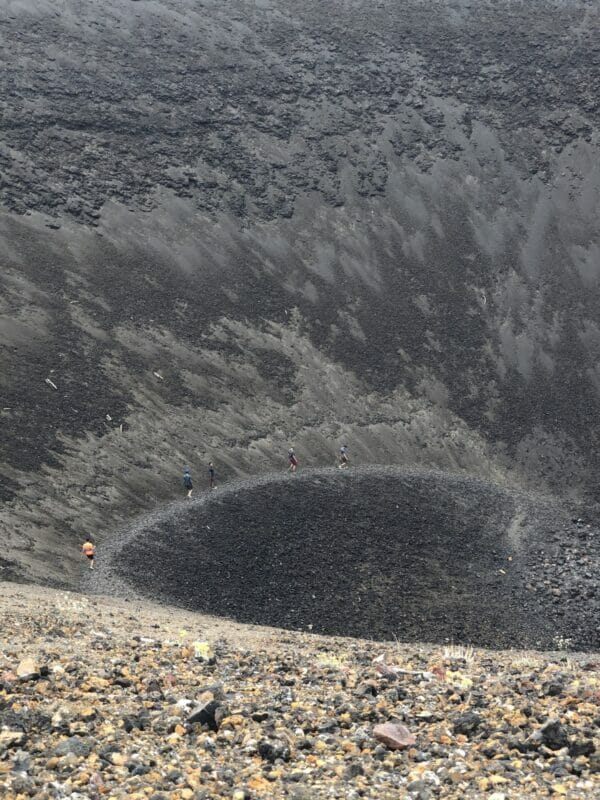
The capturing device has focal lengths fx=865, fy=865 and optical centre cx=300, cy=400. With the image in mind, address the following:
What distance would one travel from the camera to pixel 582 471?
5288 centimetres

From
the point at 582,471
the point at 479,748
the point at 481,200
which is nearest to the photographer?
the point at 479,748

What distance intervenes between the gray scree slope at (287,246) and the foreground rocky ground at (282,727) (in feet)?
66.5

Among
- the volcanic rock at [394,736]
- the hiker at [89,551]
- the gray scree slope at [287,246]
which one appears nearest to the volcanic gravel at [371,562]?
the hiker at [89,551]

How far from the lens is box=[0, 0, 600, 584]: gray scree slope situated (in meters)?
44.8

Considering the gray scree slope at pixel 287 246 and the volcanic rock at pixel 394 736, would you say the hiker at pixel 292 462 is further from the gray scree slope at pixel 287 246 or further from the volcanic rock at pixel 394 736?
the volcanic rock at pixel 394 736

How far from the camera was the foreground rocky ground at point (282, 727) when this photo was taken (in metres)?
8.27

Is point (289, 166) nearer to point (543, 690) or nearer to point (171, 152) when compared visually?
point (171, 152)

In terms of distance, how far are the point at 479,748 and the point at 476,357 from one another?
51.0 metres

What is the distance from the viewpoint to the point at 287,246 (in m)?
61.9

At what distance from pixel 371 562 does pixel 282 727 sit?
24.5m

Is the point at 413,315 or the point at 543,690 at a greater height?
the point at 413,315

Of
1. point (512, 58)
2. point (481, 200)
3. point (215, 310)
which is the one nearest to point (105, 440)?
point (215, 310)

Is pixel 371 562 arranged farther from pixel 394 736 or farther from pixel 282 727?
pixel 394 736

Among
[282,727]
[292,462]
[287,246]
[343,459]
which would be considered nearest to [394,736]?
[282,727]
